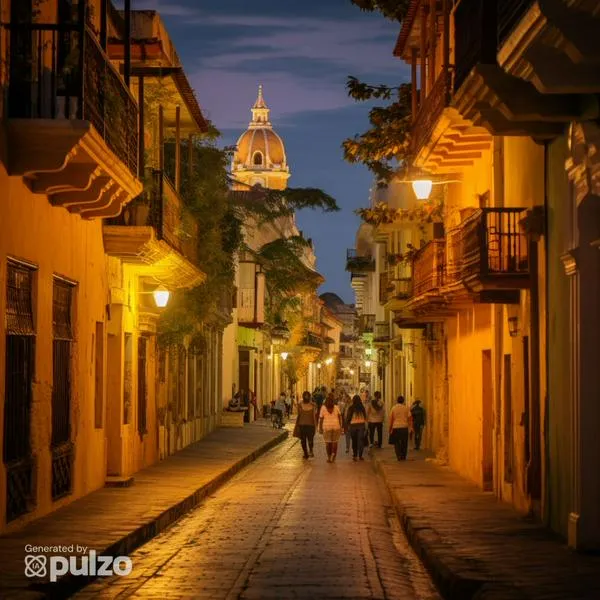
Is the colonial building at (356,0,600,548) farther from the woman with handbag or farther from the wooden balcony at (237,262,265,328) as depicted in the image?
the wooden balcony at (237,262,265,328)

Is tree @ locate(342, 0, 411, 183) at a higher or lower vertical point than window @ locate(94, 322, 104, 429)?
higher

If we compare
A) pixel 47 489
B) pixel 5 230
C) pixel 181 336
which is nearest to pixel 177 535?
pixel 47 489

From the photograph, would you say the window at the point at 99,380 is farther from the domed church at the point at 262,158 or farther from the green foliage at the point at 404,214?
the domed church at the point at 262,158

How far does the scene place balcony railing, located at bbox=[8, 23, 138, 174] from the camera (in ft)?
48.2

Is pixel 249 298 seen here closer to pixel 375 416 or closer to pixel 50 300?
pixel 375 416

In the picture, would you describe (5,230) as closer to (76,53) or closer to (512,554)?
(76,53)

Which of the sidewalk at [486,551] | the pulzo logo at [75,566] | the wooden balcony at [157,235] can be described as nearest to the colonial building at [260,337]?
the wooden balcony at [157,235]

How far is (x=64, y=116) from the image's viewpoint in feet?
49.8

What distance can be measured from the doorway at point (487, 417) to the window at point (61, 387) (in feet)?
22.3

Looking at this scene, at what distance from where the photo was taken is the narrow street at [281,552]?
12.2 metres

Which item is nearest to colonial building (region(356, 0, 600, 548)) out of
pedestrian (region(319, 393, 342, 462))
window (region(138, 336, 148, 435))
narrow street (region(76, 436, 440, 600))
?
narrow street (region(76, 436, 440, 600))

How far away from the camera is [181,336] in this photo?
96.7ft

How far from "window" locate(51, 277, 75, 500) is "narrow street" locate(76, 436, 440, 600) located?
5.14 ft

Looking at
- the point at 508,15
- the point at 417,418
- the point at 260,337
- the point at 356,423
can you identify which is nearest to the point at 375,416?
the point at 417,418
